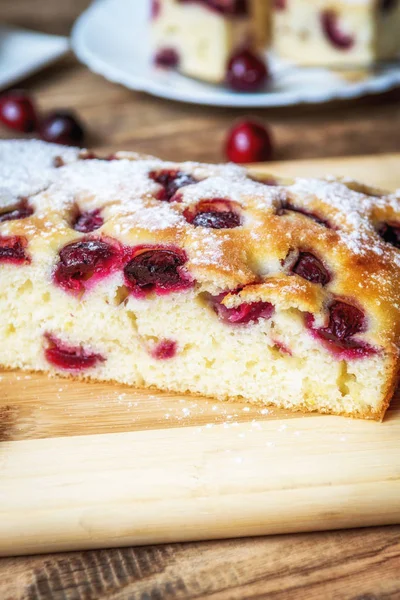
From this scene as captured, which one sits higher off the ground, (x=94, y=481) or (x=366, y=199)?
(x=366, y=199)

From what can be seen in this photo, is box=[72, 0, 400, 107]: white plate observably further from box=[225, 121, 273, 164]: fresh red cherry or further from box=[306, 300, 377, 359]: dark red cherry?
box=[306, 300, 377, 359]: dark red cherry

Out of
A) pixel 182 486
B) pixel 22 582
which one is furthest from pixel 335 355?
pixel 22 582

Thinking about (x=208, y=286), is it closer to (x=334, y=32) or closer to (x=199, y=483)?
(x=199, y=483)

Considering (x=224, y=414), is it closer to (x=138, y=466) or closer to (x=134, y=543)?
(x=138, y=466)

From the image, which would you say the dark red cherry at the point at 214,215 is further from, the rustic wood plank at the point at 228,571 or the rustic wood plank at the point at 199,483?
the rustic wood plank at the point at 228,571

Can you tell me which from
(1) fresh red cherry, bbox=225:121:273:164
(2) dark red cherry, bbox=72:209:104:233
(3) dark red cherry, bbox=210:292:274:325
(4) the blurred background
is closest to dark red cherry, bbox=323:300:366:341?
(3) dark red cherry, bbox=210:292:274:325

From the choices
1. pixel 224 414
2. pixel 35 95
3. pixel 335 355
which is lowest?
pixel 35 95
